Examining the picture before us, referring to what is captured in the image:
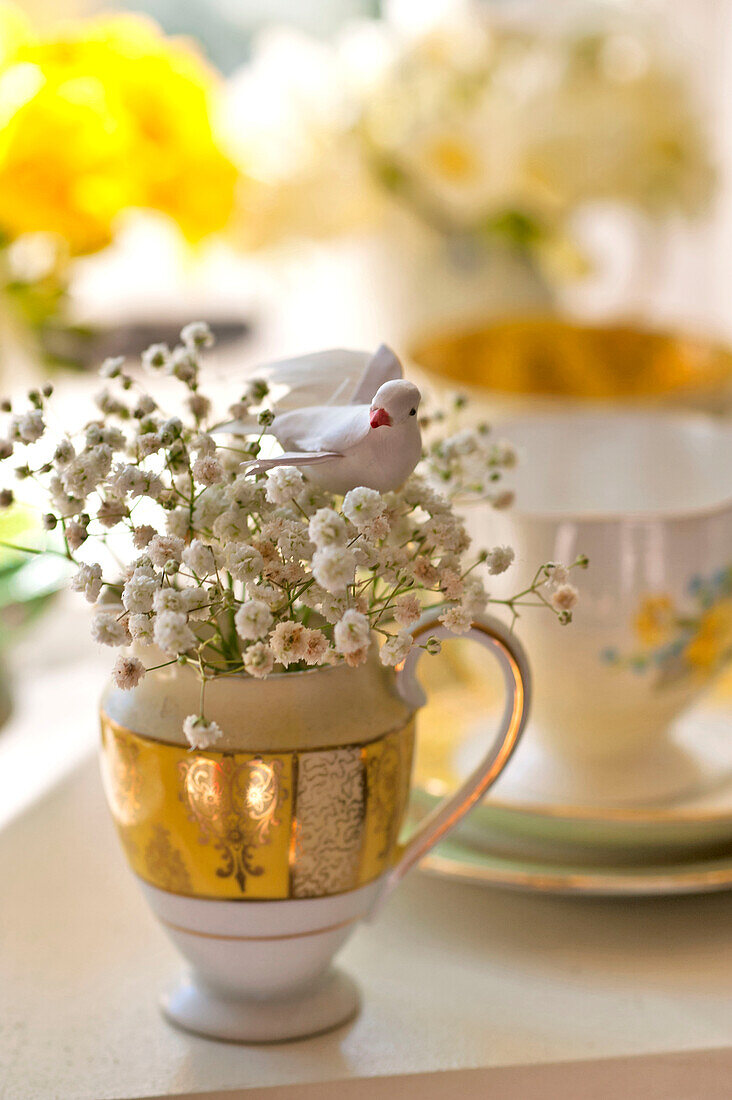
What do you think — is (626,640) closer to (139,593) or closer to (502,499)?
(502,499)

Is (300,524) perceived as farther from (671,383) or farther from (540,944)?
(671,383)

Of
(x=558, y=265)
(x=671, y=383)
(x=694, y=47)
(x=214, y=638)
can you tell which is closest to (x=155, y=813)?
(x=214, y=638)

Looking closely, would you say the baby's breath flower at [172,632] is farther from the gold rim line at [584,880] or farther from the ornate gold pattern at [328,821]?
the gold rim line at [584,880]

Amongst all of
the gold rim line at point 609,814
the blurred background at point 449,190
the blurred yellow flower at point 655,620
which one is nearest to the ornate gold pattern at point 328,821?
the gold rim line at point 609,814

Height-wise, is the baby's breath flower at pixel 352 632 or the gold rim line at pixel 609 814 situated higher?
the baby's breath flower at pixel 352 632

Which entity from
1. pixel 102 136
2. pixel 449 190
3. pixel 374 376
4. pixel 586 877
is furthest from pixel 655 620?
pixel 449 190

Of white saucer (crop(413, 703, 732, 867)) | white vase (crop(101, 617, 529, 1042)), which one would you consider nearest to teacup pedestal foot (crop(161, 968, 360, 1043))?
white vase (crop(101, 617, 529, 1042))
